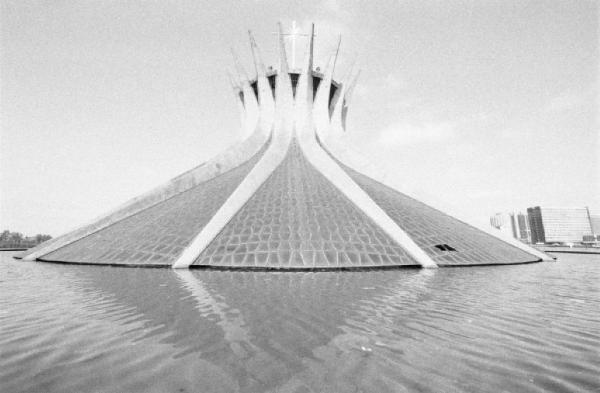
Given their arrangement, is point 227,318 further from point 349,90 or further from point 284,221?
point 349,90

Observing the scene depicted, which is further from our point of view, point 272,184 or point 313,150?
point 313,150

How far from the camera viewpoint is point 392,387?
2805mm

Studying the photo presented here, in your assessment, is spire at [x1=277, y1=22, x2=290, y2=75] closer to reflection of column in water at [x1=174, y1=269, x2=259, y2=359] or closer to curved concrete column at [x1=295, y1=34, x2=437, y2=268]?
curved concrete column at [x1=295, y1=34, x2=437, y2=268]

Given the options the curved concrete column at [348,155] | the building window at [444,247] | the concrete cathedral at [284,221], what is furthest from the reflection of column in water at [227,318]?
the curved concrete column at [348,155]

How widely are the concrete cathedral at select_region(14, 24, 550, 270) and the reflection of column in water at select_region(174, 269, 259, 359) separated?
5.32 m

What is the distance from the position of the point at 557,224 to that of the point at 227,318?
174 m

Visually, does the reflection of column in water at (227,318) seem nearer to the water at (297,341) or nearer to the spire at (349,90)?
the water at (297,341)

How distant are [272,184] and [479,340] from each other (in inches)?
687

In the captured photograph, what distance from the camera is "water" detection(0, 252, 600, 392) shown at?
2924mm

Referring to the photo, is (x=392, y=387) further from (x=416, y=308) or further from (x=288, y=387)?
(x=416, y=308)

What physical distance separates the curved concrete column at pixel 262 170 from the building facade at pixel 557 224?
473 ft

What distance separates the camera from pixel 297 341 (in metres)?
3.98

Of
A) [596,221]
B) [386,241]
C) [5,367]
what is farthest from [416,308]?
[596,221]

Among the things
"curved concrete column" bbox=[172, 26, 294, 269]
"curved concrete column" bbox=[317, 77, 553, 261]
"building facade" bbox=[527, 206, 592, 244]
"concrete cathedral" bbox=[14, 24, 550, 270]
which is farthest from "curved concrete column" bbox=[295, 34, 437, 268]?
"building facade" bbox=[527, 206, 592, 244]
